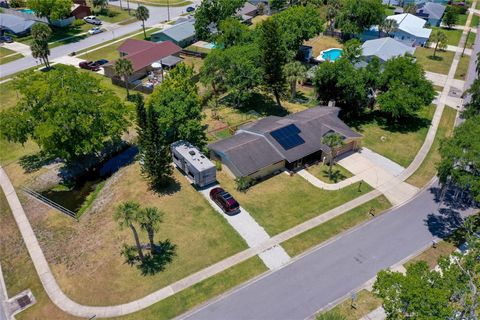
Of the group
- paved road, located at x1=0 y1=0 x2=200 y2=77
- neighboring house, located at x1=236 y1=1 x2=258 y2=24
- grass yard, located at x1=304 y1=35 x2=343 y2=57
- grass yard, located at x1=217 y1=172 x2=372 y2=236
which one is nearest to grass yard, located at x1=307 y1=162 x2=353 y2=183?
grass yard, located at x1=217 y1=172 x2=372 y2=236

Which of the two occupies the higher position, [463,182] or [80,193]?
[463,182]

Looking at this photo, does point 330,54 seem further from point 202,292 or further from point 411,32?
point 202,292

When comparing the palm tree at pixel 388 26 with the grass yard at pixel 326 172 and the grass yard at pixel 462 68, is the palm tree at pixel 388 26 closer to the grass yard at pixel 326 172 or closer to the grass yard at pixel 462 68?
the grass yard at pixel 462 68

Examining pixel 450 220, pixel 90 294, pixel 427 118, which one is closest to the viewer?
pixel 90 294

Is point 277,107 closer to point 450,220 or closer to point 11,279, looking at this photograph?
point 450,220

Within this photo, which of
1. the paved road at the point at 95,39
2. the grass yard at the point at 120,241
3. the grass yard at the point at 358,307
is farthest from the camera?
the paved road at the point at 95,39

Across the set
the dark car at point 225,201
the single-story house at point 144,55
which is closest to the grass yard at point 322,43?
the single-story house at point 144,55

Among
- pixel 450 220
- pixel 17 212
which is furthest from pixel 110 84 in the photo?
pixel 450 220

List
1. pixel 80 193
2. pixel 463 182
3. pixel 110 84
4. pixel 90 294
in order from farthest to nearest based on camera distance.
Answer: pixel 110 84, pixel 80 193, pixel 463 182, pixel 90 294
